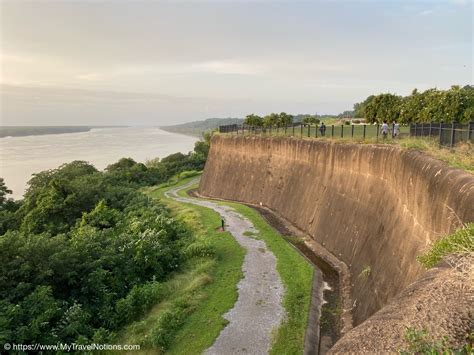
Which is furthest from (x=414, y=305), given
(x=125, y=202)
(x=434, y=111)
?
(x=125, y=202)

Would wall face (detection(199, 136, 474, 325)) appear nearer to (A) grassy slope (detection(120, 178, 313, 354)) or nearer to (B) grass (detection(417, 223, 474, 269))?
(B) grass (detection(417, 223, 474, 269))

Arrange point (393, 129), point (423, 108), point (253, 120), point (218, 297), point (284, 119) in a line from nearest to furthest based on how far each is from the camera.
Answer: point (218, 297), point (393, 129), point (423, 108), point (284, 119), point (253, 120)

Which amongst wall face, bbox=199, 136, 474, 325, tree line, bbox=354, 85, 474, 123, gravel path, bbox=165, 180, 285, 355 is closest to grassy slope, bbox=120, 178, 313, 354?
gravel path, bbox=165, 180, 285, 355

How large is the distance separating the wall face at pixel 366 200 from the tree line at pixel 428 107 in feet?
23.9

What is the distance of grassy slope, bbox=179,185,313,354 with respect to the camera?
38.4 feet

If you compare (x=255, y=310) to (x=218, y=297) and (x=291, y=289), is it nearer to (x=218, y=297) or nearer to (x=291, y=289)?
(x=218, y=297)

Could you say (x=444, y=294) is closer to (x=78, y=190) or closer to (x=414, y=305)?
(x=414, y=305)

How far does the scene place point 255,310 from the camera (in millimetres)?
13883

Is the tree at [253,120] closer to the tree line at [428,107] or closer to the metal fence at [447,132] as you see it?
the tree line at [428,107]

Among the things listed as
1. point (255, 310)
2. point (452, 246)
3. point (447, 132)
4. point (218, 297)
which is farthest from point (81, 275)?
point (447, 132)

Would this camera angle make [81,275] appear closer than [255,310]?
No

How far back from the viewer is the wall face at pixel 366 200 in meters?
11.2

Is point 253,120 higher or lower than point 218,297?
higher

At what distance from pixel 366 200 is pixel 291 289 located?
6.56 m
